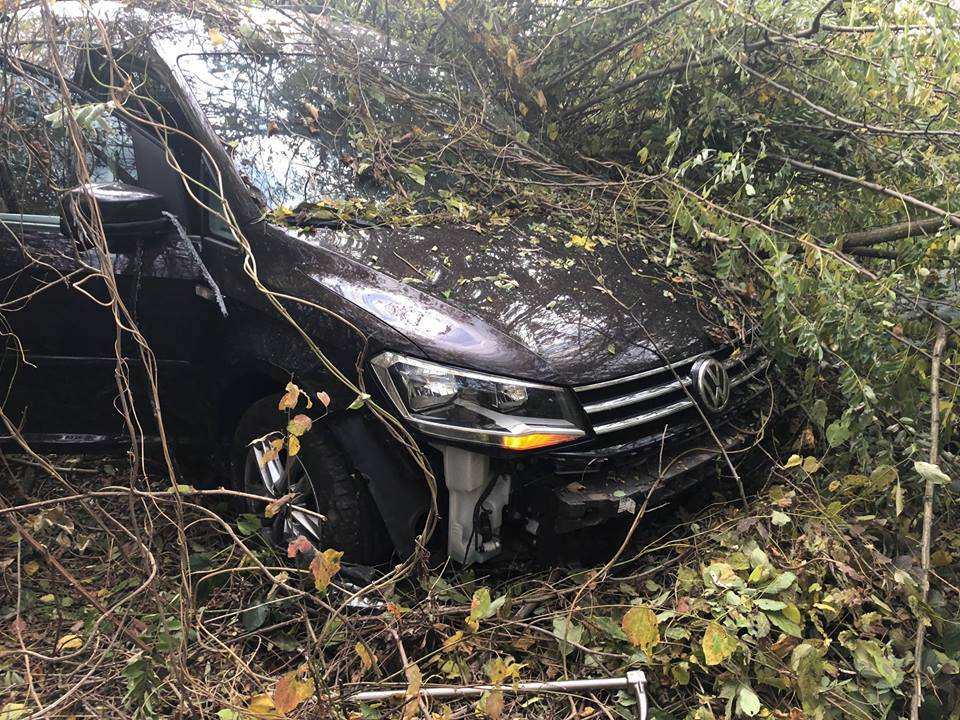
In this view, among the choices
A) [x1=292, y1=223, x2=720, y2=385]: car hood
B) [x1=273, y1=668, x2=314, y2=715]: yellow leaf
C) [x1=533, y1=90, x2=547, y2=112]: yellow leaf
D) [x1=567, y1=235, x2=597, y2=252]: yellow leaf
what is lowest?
[x1=273, y1=668, x2=314, y2=715]: yellow leaf

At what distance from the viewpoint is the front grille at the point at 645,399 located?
6.57ft

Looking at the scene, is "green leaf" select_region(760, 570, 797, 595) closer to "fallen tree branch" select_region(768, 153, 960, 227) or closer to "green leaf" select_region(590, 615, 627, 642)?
"green leaf" select_region(590, 615, 627, 642)

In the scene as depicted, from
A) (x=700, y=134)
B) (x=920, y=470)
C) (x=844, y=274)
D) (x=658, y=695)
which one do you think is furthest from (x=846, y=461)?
(x=700, y=134)

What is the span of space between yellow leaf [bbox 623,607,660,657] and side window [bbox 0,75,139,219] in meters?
2.34

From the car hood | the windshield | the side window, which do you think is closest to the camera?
the car hood

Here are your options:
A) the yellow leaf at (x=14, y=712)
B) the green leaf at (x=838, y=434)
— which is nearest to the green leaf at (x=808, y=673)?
the green leaf at (x=838, y=434)

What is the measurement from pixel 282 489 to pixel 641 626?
121 cm

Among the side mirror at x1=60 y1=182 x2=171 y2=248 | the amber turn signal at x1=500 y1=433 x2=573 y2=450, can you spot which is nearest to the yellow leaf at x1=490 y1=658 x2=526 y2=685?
the amber turn signal at x1=500 y1=433 x2=573 y2=450

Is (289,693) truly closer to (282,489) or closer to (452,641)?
(452,641)

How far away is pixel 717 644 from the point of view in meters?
→ 1.78

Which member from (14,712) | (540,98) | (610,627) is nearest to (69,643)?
(14,712)

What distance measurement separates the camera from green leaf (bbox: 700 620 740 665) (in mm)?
1770

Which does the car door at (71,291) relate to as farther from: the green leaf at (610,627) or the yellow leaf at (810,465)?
the yellow leaf at (810,465)

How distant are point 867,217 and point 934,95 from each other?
2.02 feet
